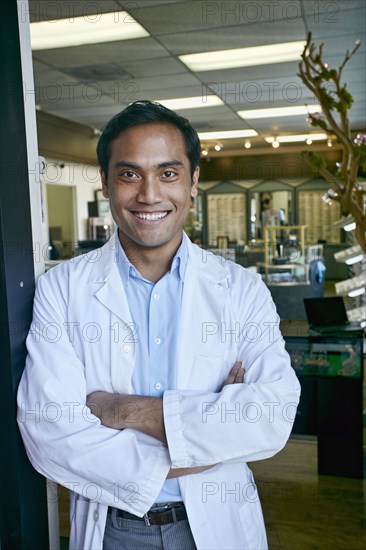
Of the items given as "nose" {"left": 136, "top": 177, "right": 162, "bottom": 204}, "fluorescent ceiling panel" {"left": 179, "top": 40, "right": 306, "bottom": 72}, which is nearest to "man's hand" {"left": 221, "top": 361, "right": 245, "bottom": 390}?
"nose" {"left": 136, "top": 177, "right": 162, "bottom": 204}

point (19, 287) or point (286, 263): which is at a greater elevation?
point (19, 287)

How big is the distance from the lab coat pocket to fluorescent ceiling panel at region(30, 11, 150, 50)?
323cm

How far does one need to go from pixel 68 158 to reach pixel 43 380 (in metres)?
7.87

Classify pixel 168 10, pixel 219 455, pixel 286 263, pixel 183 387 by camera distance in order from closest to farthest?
pixel 219 455, pixel 183 387, pixel 168 10, pixel 286 263

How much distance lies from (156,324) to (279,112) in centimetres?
722

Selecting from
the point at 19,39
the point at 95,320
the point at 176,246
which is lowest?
the point at 95,320

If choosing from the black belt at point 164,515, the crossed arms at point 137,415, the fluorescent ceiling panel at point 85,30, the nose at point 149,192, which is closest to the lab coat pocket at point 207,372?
the crossed arms at point 137,415

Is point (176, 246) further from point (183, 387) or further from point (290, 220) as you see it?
point (290, 220)

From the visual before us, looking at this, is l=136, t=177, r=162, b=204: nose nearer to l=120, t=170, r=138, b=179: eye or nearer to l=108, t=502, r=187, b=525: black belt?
l=120, t=170, r=138, b=179: eye

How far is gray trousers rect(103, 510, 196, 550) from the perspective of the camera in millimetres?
1243

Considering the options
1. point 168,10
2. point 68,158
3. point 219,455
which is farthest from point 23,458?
point 68,158

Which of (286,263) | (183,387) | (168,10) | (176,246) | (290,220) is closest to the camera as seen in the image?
(183,387)

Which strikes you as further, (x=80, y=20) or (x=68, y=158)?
(x=68, y=158)

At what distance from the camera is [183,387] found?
4.17ft
